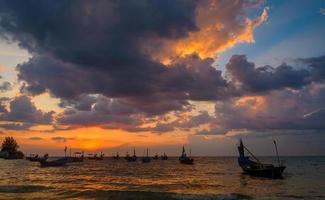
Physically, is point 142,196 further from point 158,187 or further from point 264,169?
point 264,169

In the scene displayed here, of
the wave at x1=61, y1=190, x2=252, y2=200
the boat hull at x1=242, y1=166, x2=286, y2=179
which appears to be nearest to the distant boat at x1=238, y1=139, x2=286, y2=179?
the boat hull at x1=242, y1=166, x2=286, y2=179

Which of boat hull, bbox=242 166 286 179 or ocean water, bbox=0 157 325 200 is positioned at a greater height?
boat hull, bbox=242 166 286 179

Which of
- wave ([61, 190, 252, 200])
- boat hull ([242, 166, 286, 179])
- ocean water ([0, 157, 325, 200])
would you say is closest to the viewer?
wave ([61, 190, 252, 200])

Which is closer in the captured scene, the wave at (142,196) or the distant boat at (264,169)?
the wave at (142,196)

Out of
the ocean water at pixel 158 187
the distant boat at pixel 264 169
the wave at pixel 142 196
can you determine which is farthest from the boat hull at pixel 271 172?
the wave at pixel 142 196

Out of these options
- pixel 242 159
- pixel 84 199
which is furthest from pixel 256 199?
pixel 242 159

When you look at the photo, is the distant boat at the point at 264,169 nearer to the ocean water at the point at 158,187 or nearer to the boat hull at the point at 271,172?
the boat hull at the point at 271,172

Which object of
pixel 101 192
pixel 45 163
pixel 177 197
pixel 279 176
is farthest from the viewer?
pixel 45 163

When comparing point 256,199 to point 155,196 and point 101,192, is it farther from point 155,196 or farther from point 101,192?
point 101,192

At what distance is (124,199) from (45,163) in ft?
288

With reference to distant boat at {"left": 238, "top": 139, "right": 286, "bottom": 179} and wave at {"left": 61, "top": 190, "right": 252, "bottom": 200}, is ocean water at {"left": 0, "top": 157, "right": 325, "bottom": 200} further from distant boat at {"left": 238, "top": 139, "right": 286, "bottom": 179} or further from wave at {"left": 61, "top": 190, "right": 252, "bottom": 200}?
distant boat at {"left": 238, "top": 139, "right": 286, "bottom": 179}

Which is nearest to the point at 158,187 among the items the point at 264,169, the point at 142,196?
the point at 142,196

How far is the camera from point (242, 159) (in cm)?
7600

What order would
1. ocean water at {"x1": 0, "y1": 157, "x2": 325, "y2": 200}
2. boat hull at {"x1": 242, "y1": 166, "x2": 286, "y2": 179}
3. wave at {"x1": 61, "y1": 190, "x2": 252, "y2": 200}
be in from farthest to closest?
boat hull at {"x1": 242, "y1": 166, "x2": 286, "y2": 179} < ocean water at {"x1": 0, "y1": 157, "x2": 325, "y2": 200} < wave at {"x1": 61, "y1": 190, "x2": 252, "y2": 200}
